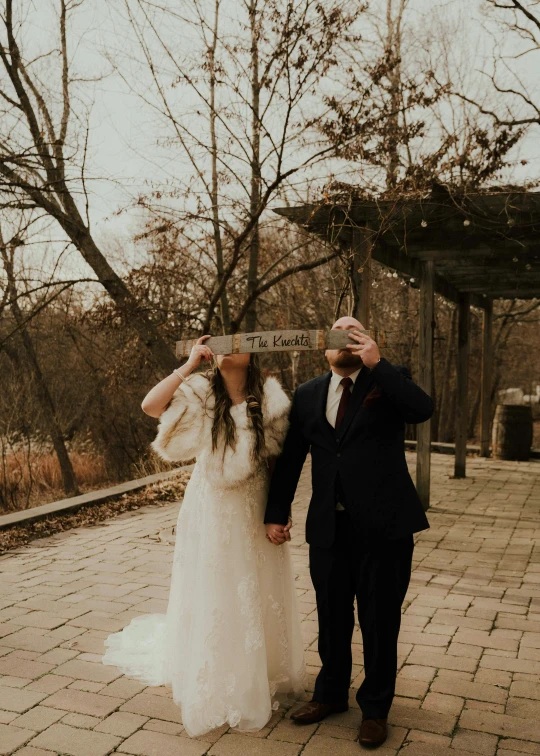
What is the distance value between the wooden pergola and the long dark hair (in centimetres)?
394

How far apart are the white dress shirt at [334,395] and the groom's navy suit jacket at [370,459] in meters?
0.03

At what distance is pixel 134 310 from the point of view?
1132cm

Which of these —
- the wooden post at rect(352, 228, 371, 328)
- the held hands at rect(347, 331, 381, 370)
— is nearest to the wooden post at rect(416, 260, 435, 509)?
the wooden post at rect(352, 228, 371, 328)

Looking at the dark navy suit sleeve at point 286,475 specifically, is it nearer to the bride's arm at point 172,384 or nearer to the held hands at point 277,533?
the held hands at point 277,533

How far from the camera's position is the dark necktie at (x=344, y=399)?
3416 mm

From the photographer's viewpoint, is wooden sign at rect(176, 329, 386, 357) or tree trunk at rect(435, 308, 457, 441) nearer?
wooden sign at rect(176, 329, 386, 357)

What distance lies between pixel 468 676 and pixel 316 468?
1.52m

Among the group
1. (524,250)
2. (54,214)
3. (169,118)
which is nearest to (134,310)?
(54,214)

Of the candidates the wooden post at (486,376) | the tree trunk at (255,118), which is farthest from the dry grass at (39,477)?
the wooden post at (486,376)

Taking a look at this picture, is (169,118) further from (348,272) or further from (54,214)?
(348,272)

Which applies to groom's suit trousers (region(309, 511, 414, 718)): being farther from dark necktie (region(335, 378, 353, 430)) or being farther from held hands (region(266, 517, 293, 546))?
dark necktie (region(335, 378, 353, 430))

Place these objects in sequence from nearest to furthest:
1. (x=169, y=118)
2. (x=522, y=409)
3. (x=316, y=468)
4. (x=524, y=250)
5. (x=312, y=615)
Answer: (x=316, y=468) → (x=312, y=615) → (x=524, y=250) → (x=169, y=118) → (x=522, y=409)

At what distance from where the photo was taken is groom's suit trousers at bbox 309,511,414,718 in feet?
10.9

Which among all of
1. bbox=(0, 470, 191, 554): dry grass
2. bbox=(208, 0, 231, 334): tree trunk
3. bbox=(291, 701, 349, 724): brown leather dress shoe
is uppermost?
bbox=(208, 0, 231, 334): tree trunk
